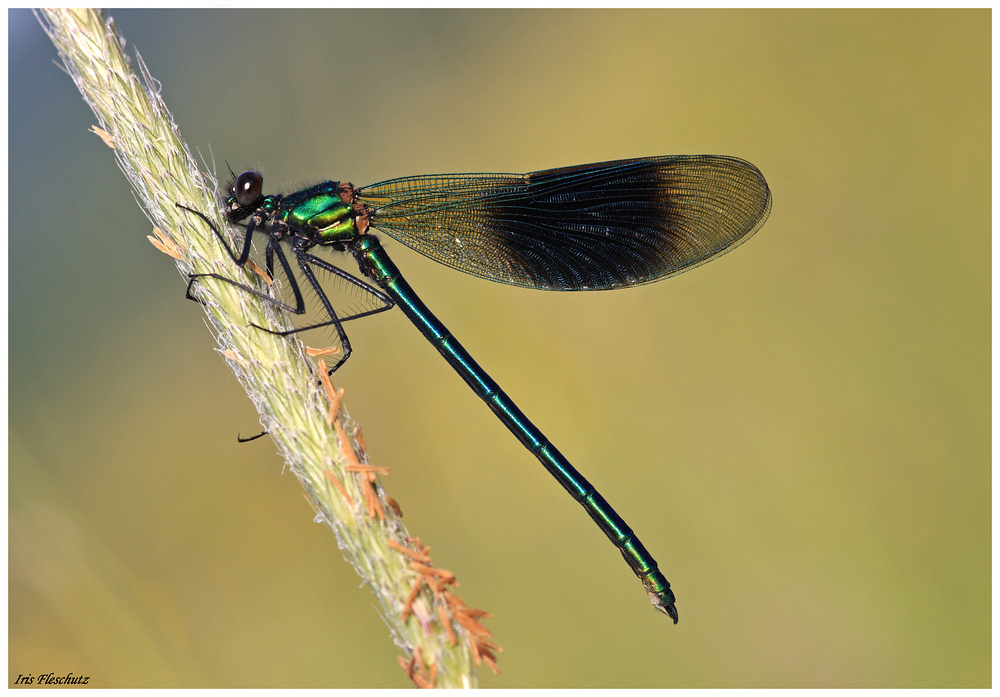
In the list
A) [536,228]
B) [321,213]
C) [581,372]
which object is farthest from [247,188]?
[581,372]

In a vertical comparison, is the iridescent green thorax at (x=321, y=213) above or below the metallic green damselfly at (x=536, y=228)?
above

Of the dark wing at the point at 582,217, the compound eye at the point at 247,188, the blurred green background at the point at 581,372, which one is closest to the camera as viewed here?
the compound eye at the point at 247,188

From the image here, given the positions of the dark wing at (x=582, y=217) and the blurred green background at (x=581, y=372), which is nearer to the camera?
the dark wing at (x=582, y=217)

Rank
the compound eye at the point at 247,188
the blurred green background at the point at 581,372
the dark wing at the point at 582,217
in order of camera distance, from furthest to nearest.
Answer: the blurred green background at the point at 581,372 → the dark wing at the point at 582,217 → the compound eye at the point at 247,188

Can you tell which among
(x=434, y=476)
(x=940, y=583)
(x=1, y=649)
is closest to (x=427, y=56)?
(x=434, y=476)

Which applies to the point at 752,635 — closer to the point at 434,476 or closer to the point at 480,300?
the point at 434,476

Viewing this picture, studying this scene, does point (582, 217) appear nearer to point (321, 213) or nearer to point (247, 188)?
point (321, 213)

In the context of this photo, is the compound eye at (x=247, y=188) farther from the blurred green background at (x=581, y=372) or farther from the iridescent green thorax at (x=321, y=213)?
the blurred green background at (x=581, y=372)

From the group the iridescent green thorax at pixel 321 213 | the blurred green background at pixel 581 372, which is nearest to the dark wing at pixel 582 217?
the iridescent green thorax at pixel 321 213

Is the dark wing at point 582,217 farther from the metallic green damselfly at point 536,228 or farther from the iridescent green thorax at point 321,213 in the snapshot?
the iridescent green thorax at point 321,213
